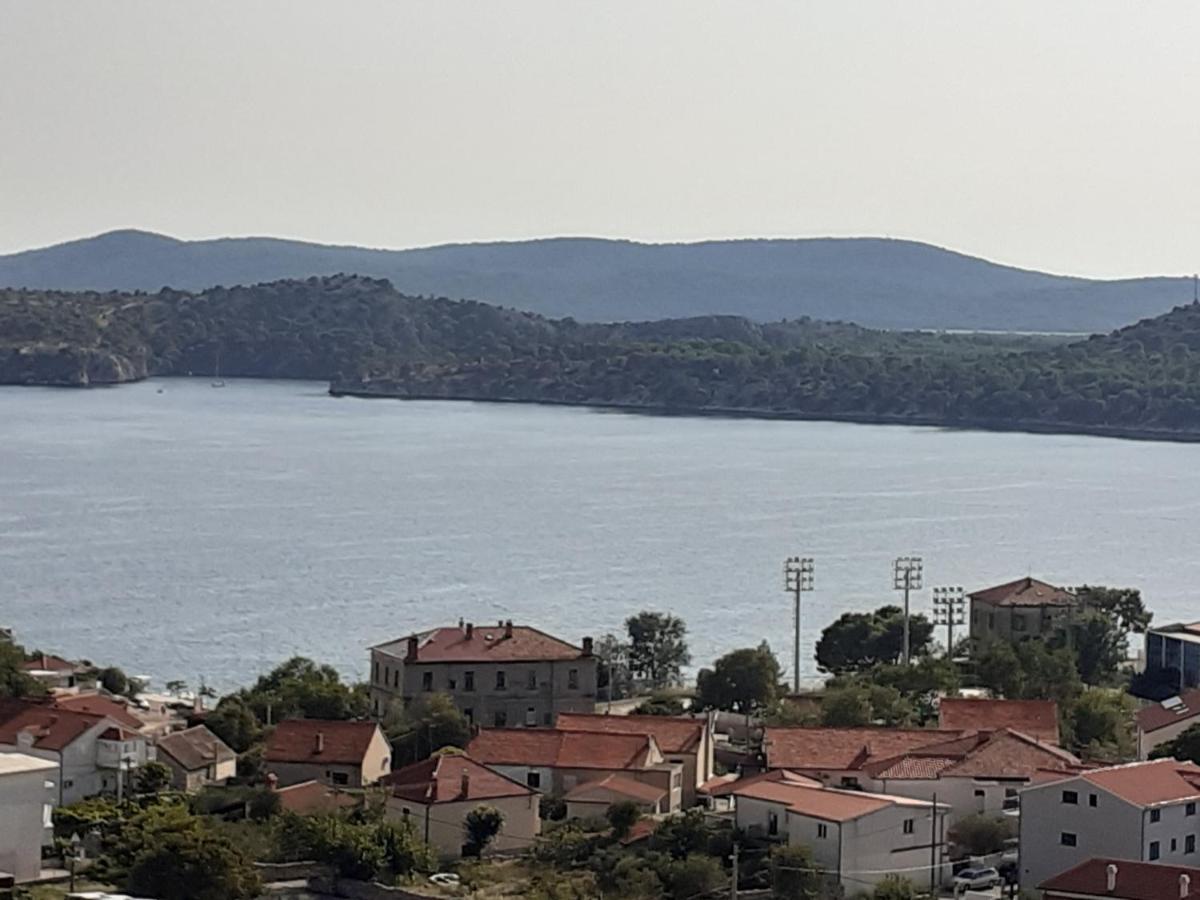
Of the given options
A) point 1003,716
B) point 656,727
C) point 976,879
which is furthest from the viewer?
point 1003,716

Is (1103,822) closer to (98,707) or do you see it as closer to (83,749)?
(83,749)

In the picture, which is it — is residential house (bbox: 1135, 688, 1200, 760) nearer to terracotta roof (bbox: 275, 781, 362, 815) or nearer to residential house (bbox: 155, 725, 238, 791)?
terracotta roof (bbox: 275, 781, 362, 815)

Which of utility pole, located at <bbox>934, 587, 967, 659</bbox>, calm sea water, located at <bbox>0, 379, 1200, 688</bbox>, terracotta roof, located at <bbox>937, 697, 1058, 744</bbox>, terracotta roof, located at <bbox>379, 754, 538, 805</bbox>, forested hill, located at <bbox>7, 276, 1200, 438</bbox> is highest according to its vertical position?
forested hill, located at <bbox>7, 276, 1200, 438</bbox>

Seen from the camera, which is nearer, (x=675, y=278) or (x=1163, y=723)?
(x=1163, y=723)

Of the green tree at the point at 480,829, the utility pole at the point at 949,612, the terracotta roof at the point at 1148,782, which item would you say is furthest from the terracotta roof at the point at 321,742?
the utility pole at the point at 949,612

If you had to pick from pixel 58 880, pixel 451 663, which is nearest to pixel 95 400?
pixel 451 663

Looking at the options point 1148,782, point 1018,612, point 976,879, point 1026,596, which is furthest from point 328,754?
point 1026,596

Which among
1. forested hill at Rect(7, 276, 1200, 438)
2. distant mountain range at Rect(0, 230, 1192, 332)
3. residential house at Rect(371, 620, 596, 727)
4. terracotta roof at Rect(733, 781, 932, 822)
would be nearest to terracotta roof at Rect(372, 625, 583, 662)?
residential house at Rect(371, 620, 596, 727)
